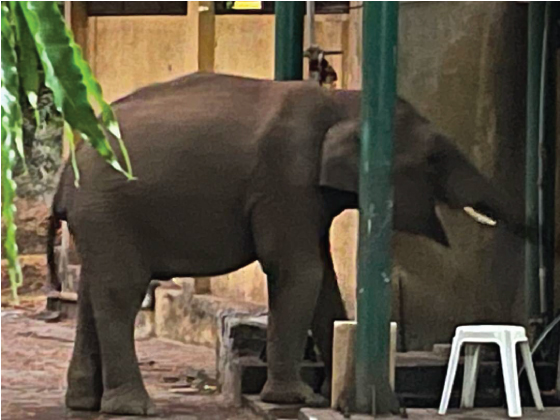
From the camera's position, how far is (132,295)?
5.75m

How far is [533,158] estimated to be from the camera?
627 cm

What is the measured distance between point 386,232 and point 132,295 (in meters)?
1.31

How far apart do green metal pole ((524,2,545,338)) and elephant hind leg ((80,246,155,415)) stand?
175 centimetres

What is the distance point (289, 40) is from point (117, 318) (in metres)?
1.69

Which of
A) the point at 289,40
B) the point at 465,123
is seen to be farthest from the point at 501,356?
the point at 289,40

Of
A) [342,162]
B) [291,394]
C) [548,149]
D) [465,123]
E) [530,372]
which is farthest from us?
[465,123]

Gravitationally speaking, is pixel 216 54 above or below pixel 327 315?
above

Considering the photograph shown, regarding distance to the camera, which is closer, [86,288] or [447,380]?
[447,380]

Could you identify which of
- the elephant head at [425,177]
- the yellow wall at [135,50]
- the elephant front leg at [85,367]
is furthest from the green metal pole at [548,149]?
the yellow wall at [135,50]

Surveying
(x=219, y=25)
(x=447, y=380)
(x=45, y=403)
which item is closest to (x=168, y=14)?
(x=219, y=25)

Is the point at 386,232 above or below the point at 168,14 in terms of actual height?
below

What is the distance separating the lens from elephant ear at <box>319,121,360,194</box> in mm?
5680

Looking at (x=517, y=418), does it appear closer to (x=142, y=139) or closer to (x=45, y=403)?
(x=142, y=139)

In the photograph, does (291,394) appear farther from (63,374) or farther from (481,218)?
(63,374)
